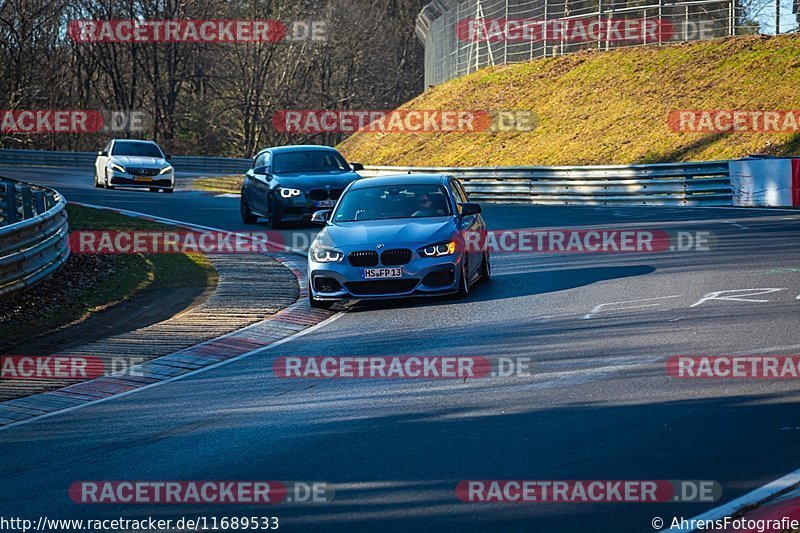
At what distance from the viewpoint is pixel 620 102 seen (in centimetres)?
3931

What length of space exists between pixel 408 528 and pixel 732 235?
14.1m

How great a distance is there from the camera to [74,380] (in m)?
10.0

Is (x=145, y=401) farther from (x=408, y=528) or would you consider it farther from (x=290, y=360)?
(x=408, y=528)

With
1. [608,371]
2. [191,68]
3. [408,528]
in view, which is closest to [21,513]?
[408,528]

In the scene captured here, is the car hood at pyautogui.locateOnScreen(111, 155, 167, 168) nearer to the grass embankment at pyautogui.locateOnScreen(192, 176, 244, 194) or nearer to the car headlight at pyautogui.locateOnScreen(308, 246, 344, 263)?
the grass embankment at pyautogui.locateOnScreen(192, 176, 244, 194)

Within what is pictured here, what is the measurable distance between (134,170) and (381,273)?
22843 mm

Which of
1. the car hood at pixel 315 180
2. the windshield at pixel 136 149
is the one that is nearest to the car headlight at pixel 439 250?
the car hood at pixel 315 180

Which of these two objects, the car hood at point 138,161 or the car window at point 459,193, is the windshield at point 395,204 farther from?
the car hood at point 138,161

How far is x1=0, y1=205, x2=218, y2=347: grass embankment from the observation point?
1277 centimetres

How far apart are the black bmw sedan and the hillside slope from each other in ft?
42.2

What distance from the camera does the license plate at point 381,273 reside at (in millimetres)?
13023
